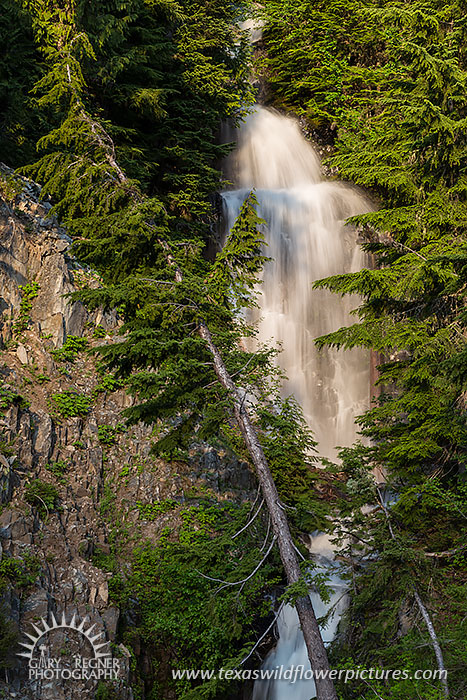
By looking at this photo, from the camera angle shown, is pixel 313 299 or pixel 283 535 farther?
pixel 313 299

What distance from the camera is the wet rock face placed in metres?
5.37

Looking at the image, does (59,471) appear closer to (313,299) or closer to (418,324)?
(418,324)

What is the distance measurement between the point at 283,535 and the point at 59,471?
4033 millimetres

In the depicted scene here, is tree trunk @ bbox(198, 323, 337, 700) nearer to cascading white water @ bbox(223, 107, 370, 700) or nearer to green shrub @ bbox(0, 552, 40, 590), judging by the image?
green shrub @ bbox(0, 552, 40, 590)

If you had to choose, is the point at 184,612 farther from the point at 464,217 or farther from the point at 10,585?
the point at 464,217

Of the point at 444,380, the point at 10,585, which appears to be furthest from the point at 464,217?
the point at 10,585

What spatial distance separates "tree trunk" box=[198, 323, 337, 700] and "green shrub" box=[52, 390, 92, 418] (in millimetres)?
3643

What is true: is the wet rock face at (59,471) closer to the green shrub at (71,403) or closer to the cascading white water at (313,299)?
the green shrub at (71,403)

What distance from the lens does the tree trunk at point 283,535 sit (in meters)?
3.94

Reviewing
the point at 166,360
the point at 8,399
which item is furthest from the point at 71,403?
the point at 166,360

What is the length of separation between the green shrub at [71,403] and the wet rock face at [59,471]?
0.9 inches

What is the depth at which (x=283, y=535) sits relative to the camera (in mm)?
4527

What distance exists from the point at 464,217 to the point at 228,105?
1072 centimetres

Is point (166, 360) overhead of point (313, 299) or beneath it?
beneath
